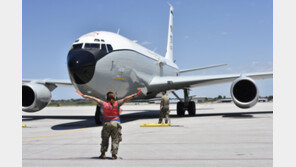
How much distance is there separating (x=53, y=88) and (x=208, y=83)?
30.9 ft

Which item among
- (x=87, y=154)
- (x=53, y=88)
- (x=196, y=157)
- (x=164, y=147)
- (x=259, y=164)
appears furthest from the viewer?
(x=53, y=88)

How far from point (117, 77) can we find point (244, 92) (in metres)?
7.14

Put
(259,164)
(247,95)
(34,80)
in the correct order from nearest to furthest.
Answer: (259,164) → (247,95) → (34,80)

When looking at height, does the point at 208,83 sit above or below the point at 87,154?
above

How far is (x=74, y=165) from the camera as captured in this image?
221 inches

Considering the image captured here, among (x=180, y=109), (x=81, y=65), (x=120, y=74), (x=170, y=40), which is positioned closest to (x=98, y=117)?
(x=120, y=74)

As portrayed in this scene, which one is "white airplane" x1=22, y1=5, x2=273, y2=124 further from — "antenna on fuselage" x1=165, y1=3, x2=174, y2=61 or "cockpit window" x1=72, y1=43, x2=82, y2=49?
"antenna on fuselage" x1=165, y1=3, x2=174, y2=61

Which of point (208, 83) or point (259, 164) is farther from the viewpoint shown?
point (208, 83)

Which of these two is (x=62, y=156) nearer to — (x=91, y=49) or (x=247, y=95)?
(x=91, y=49)

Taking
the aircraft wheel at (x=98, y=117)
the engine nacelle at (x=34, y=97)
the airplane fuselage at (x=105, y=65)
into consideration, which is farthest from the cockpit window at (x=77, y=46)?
the engine nacelle at (x=34, y=97)

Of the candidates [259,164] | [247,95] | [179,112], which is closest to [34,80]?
[179,112]

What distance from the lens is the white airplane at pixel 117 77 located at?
41.0 feet

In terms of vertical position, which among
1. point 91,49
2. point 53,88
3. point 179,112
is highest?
point 91,49

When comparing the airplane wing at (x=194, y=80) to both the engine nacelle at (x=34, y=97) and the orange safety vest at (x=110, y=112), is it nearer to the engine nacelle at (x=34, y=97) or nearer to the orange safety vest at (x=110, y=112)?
the engine nacelle at (x=34, y=97)
